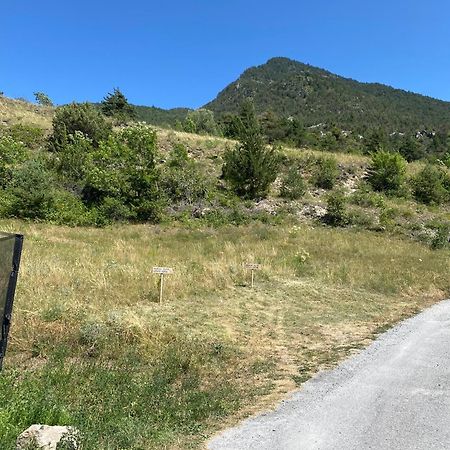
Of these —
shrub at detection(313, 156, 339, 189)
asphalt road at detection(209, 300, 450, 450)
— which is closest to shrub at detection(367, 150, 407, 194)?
shrub at detection(313, 156, 339, 189)

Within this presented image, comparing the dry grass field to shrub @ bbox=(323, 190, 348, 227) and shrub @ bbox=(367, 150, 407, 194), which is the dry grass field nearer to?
shrub @ bbox=(323, 190, 348, 227)

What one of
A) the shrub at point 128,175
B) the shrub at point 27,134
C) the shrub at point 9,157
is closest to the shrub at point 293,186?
the shrub at point 128,175

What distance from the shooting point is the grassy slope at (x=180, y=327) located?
4.66 meters

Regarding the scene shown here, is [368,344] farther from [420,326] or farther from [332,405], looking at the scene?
[332,405]

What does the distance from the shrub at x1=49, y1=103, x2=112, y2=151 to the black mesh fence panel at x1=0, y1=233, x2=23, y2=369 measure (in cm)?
2851

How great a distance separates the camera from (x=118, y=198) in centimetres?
2678

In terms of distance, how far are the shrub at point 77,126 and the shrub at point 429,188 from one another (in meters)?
22.8

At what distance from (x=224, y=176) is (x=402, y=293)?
20125 mm

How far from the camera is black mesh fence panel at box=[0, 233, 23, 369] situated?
491cm

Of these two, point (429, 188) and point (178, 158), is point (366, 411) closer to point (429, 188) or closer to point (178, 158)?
point (178, 158)

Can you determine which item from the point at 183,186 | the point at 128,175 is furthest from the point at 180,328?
the point at 183,186

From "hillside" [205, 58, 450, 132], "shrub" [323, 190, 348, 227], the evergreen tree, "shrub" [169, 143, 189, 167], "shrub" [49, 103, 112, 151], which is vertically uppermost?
"hillside" [205, 58, 450, 132]

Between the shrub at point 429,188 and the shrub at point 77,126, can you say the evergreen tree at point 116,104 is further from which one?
the shrub at point 429,188

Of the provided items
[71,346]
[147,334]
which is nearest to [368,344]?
[147,334]
